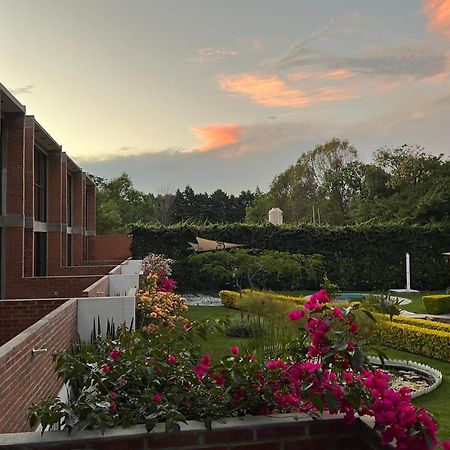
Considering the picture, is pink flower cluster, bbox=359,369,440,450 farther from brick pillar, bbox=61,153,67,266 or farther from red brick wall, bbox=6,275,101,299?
brick pillar, bbox=61,153,67,266

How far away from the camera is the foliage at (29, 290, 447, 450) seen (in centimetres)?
247

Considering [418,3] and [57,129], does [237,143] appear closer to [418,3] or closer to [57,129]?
[57,129]

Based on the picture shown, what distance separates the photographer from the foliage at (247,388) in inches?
97.1

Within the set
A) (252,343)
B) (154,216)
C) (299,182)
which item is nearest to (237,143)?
(252,343)

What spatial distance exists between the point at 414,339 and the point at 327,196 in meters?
39.3

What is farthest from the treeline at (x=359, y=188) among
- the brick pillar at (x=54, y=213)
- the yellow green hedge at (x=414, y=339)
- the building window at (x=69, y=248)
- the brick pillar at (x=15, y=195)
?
the brick pillar at (x=15, y=195)

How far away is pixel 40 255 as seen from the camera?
17.1m

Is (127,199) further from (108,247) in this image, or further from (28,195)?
(28,195)

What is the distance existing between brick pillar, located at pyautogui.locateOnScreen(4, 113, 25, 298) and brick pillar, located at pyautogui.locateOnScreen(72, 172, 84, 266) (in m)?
9.61

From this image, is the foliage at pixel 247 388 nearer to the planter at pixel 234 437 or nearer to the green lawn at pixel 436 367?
the planter at pixel 234 437

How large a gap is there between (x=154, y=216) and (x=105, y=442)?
51708mm

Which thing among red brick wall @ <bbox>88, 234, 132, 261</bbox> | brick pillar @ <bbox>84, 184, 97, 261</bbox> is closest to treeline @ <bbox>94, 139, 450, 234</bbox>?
red brick wall @ <bbox>88, 234, 132, 261</bbox>

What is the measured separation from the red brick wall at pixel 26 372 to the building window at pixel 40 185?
11500mm

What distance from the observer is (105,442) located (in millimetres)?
2469
